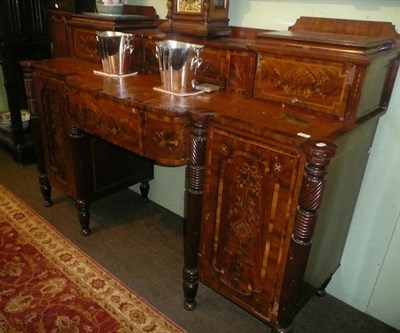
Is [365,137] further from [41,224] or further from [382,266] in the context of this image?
[41,224]

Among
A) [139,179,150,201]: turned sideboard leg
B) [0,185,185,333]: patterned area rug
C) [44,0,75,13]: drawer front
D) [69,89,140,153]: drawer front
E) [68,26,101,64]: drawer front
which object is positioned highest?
[44,0,75,13]: drawer front

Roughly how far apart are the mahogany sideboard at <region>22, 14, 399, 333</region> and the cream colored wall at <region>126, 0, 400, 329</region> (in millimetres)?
56

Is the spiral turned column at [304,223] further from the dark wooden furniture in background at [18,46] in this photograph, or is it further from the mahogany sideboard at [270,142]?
the dark wooden furniture in background at [18,46]

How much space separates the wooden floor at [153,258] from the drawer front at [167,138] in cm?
73

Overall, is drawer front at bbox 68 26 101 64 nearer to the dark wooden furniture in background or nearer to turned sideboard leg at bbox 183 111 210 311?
the dark wooden furniture in background

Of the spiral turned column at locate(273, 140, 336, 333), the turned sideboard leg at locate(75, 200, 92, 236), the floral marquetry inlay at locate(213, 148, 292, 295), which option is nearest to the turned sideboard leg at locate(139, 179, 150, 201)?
the turned sideboard leg at locate(75, 200, 92, 236)

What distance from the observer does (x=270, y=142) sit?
106 centimetres

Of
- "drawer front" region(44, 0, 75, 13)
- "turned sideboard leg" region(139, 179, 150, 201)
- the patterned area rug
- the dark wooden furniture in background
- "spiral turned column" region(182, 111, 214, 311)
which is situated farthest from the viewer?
the dark wooden furniture in background

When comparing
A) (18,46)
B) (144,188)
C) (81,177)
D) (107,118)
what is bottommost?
(144,188)

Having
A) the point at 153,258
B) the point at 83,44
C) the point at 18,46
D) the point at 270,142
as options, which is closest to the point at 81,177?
the point at 153,258

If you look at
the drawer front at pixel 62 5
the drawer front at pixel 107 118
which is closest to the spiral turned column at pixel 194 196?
the drawer front at pixel 107 118

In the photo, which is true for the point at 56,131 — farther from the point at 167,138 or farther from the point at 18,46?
the point at 18,46

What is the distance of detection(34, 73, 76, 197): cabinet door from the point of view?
182cm

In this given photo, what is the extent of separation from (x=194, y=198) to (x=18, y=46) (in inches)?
81.8
